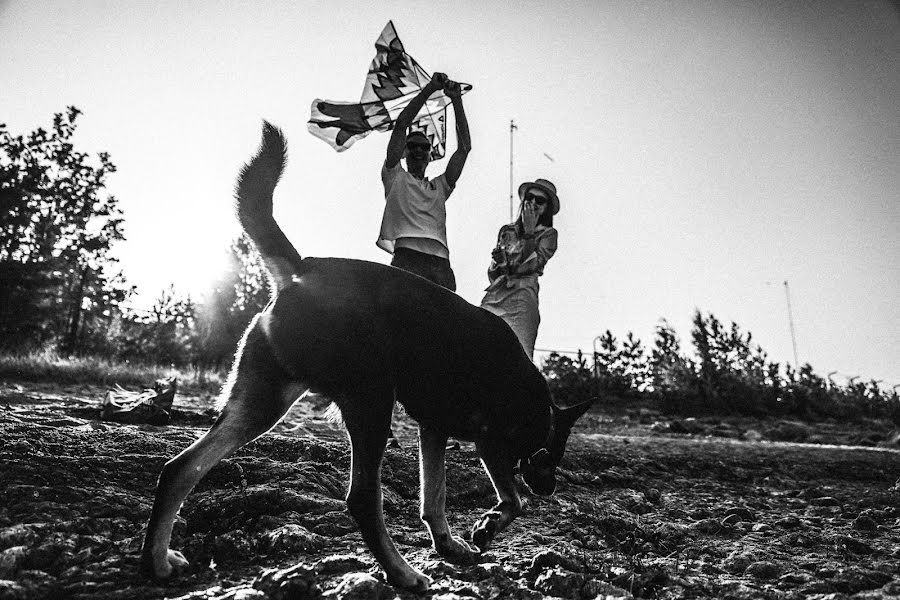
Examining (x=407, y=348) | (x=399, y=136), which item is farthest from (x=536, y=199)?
(x=407, y=348)

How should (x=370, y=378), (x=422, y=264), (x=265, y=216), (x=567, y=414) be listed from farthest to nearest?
1. (x=422, y=264)
2. (x=567, y=414)
3. (x=265, y=216)
4. (x=370, y=378)

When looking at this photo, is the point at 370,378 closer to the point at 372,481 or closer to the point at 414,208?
the point at 372,481

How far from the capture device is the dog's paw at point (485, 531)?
252cm

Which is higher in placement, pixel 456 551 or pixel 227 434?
pixel 227 434

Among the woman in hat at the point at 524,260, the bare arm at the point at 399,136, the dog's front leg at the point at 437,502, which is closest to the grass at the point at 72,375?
the woman in hat at the point at 524,260

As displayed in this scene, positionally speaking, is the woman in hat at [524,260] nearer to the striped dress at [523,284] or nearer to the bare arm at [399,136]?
the striped dress at [523,284]

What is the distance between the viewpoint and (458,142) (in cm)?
412

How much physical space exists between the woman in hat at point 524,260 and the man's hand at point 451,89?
943 mm

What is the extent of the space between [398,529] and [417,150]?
260 cm

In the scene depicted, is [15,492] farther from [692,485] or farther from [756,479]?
[756,479]

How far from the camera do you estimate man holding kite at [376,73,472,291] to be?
12.0 feet

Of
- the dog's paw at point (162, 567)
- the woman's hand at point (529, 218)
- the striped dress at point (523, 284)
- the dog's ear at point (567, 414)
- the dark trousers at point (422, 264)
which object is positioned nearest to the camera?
the dog's paw at point (162, 567)

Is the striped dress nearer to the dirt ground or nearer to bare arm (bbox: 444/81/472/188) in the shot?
bare arm (bbox: 444/81/472/188)

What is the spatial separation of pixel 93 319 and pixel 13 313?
2.98 metres
